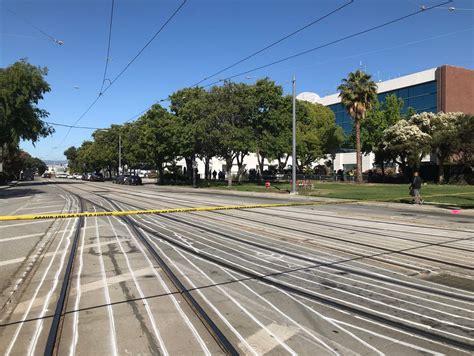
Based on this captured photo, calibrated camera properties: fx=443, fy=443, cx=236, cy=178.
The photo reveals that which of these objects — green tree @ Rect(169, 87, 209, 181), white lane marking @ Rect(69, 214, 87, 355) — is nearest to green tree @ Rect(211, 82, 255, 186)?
green tree @ Rect(169, 87, 209, 181)

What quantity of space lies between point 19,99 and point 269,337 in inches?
1695

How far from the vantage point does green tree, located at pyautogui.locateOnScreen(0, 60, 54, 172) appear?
4081 centimetres

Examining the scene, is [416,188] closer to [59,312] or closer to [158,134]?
[59,312]

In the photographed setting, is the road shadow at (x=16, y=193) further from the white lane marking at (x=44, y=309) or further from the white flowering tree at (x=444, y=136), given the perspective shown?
the white flowering tree at (x=444, y=136)

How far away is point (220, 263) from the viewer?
26.0ft

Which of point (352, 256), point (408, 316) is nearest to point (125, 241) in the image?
point (352, 256)

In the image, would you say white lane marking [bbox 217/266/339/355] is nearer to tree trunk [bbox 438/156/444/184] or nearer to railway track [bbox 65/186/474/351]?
railway track [bbox 65/186/474/351]

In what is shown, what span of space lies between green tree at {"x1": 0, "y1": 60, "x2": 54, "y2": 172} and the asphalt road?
3421cm

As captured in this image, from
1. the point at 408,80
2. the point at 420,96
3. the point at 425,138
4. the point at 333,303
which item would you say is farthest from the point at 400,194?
the point at 408,80

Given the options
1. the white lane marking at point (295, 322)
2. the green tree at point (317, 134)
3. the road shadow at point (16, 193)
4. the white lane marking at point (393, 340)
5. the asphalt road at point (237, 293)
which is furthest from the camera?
the green tree at point (317, 134)

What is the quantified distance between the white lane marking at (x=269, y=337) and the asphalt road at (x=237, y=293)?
20 millimetres

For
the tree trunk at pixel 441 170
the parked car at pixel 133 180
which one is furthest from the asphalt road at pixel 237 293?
the parked car at pixel 133 180

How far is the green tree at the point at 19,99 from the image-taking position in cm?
4081

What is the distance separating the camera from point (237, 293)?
6.05 metres
